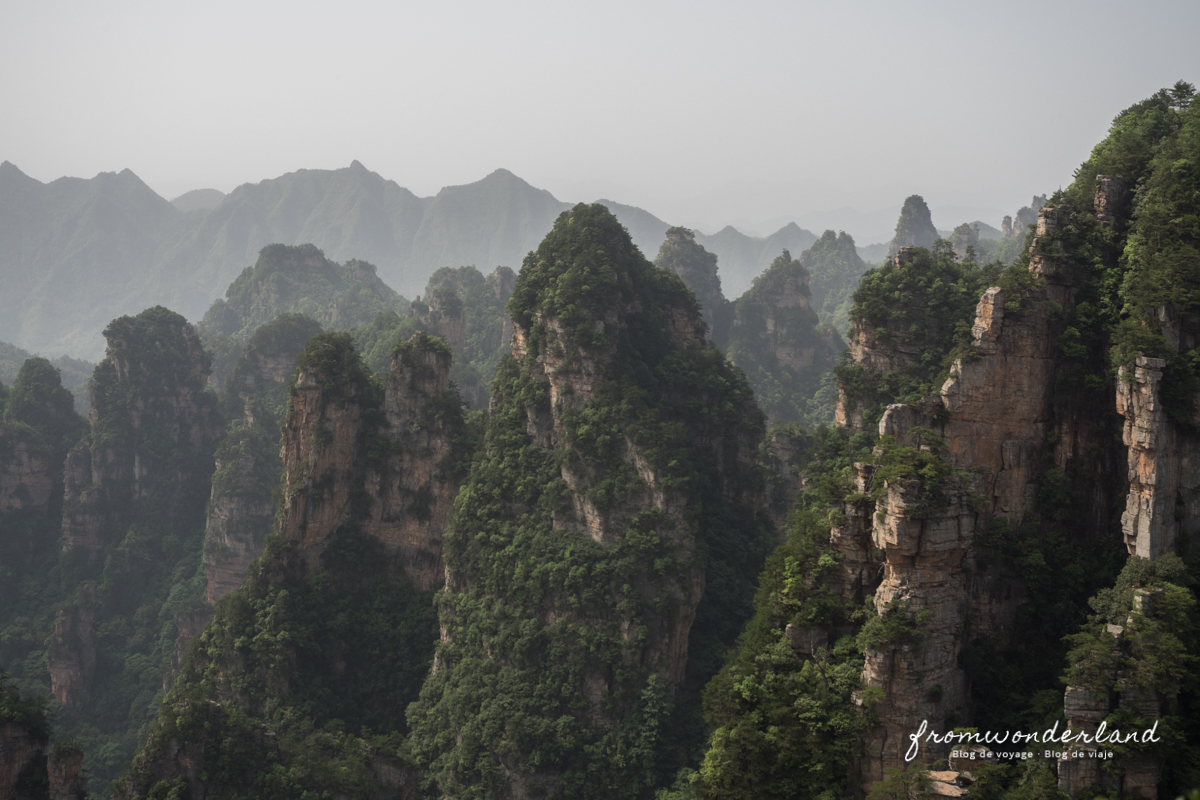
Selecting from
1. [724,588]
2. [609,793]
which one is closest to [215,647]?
[609,793]

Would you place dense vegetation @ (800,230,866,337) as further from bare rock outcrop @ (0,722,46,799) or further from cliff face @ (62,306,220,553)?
bare rock outcrop @ (0,722,46,799)

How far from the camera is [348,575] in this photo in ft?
137

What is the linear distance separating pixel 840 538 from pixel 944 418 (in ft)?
17.9

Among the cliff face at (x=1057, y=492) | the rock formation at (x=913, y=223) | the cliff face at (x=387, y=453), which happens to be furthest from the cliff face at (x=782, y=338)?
the cliff face at (x=1057, y=492)

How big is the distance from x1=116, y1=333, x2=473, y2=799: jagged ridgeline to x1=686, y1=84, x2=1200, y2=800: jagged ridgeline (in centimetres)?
2015

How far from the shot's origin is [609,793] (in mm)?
31781

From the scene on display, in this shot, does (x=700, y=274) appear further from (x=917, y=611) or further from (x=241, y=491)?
(x=917, y=611)

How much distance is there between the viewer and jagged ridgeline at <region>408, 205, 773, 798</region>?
3319 centimetres

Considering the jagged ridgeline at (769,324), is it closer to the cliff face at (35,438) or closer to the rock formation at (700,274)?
the rock formation at (700,274)

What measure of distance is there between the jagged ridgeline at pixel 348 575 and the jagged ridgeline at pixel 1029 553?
20149 mm

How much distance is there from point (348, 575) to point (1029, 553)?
3260 cm

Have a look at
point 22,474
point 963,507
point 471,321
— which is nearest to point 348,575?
point 963,507

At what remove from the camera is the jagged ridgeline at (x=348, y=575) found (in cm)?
3672

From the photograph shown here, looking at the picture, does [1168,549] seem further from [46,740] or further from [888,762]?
[46,740]
